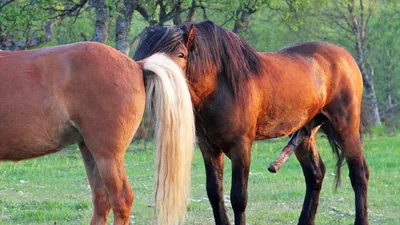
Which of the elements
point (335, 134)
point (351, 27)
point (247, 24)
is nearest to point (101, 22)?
point (247, 24)

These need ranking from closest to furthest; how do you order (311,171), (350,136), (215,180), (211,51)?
(211,51) → (215,180) → (350,136) → (311,171)

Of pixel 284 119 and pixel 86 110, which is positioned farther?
pixel 284 119

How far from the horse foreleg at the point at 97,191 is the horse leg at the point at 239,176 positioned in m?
1.40

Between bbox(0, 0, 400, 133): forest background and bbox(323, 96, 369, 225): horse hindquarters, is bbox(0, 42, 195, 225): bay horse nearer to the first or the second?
bbox(323, 96, 369, 225): horse hindquarters

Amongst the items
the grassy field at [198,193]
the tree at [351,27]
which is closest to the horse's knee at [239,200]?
the grassy field at [198,193]

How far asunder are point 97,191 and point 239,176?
1.51m

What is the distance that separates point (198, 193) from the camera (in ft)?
30.8

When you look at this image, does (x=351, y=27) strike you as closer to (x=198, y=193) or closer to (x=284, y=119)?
(x=198, y=193)

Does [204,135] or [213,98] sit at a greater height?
[213,98]

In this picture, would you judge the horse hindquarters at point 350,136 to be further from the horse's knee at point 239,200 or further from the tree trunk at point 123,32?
the tree trunk at point 123,32

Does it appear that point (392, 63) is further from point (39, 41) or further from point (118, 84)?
point (118, 84)

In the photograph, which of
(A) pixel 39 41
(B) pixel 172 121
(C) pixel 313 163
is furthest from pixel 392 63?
(B) pixel 172 121

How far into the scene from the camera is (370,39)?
33.6 m

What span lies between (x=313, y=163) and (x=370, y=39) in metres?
27.6
